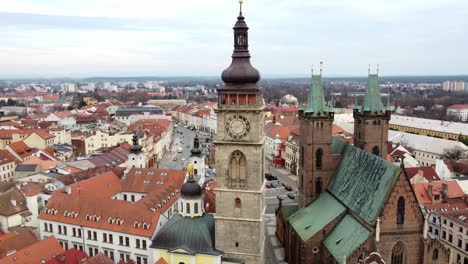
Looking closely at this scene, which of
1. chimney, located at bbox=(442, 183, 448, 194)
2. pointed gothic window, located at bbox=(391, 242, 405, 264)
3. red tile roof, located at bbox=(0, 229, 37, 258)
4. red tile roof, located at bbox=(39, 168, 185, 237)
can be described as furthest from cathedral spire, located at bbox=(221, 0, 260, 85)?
chimney, located at bbox=(442, 183, 448, 194)

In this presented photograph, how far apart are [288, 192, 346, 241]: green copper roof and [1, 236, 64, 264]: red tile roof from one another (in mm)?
28344

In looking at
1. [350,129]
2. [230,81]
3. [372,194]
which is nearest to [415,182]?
[372,194]

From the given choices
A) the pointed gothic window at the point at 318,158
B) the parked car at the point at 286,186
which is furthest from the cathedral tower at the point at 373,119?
the parked car at the point at 286,186

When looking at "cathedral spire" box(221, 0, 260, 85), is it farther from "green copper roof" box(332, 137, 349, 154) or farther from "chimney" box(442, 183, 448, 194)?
"chimney" box(442, 183, 448, 194)

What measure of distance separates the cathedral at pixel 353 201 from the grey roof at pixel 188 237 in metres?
11.0

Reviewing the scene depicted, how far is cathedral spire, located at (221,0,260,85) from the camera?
42.8 meters

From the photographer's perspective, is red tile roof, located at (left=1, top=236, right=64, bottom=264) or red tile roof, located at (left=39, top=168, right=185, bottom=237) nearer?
red tile roof, located at (left=1, top=236, right=64, bottom=264)

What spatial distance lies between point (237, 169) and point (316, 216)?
1396 cm

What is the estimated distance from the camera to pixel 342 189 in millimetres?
52875

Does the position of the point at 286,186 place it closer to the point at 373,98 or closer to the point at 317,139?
the point at 317,139

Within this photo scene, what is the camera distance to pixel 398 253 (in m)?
45.2

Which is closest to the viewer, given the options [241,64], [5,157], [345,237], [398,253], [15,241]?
[241,64]

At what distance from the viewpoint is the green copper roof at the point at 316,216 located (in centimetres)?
5100

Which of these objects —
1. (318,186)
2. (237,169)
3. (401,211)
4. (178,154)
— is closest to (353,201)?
(401,211)
